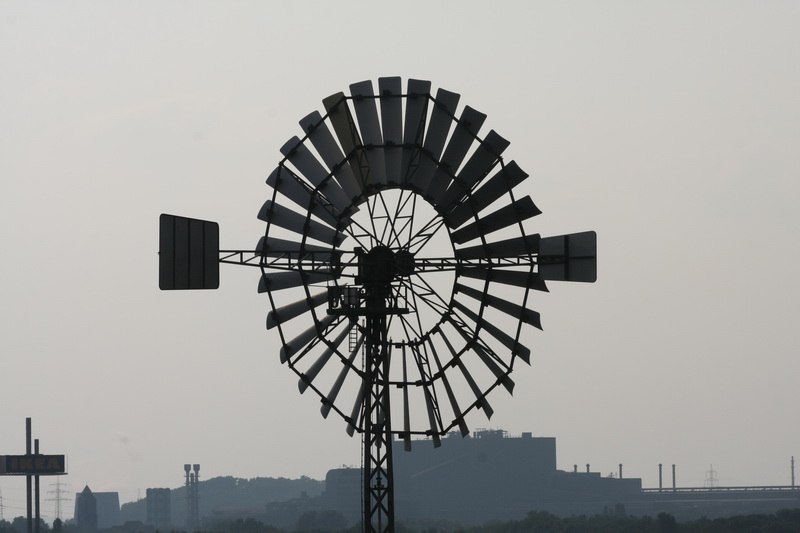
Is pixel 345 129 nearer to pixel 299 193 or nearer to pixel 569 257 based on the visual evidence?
pixel 299 193

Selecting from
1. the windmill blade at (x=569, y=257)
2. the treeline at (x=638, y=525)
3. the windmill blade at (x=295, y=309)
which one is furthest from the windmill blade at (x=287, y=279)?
the treeline at (x=638, y=525)

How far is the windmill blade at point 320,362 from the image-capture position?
30984 millimetres

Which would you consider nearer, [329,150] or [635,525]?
[329,150]

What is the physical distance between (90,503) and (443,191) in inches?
6940

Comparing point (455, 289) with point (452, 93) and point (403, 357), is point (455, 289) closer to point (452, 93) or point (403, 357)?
point (403, 357)

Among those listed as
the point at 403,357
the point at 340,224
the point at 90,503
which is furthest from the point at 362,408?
the point at 90,503

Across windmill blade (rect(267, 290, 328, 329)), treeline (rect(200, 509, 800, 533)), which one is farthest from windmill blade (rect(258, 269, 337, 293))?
treeline (rect(200, 509, 800, 533))

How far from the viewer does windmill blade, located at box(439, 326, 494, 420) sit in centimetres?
3034

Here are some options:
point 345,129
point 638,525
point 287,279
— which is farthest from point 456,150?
point 638,525

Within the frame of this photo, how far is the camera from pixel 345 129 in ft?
101

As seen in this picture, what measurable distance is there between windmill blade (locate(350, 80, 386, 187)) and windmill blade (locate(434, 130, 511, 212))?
1222mm

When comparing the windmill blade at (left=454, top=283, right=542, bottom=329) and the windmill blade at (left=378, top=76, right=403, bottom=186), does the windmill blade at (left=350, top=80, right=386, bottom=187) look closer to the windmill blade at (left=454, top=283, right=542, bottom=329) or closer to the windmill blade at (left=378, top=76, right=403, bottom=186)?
the windmill blade at (left=378, top=76, right=403, bottom=186)

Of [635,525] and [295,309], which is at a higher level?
[295,309]

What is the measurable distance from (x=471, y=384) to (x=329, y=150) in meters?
5.21
